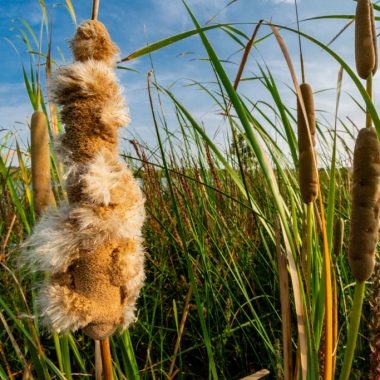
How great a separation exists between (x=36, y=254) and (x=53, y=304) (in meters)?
0.12

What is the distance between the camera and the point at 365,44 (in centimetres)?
76

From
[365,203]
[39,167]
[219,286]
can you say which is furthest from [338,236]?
[219,286]

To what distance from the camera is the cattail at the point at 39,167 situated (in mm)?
902

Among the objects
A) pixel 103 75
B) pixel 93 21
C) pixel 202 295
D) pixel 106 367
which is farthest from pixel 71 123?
pixel 202 295

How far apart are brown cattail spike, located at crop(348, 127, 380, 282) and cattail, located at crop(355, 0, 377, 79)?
0.11 m

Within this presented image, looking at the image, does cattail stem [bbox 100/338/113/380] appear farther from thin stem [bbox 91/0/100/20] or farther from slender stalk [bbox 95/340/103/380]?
thin stem [bbox 91/0/100/20]

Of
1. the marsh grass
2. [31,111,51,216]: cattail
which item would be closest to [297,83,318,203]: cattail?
the marsh grass

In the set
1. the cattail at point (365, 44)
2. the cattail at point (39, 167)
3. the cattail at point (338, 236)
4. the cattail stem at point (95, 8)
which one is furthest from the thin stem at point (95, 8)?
the cattail at point (338, 236)

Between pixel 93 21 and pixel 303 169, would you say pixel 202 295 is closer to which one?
pixel 303 169

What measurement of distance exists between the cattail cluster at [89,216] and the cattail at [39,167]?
0.05 meters

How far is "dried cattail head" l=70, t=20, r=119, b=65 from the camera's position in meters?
0.86

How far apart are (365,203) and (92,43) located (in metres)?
0.64

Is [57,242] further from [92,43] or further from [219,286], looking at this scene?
[219,286]

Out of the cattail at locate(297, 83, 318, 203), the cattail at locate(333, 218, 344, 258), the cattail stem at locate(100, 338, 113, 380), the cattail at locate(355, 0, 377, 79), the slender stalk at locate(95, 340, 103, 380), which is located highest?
the cattail at locate(355, 0, 377, 79)
